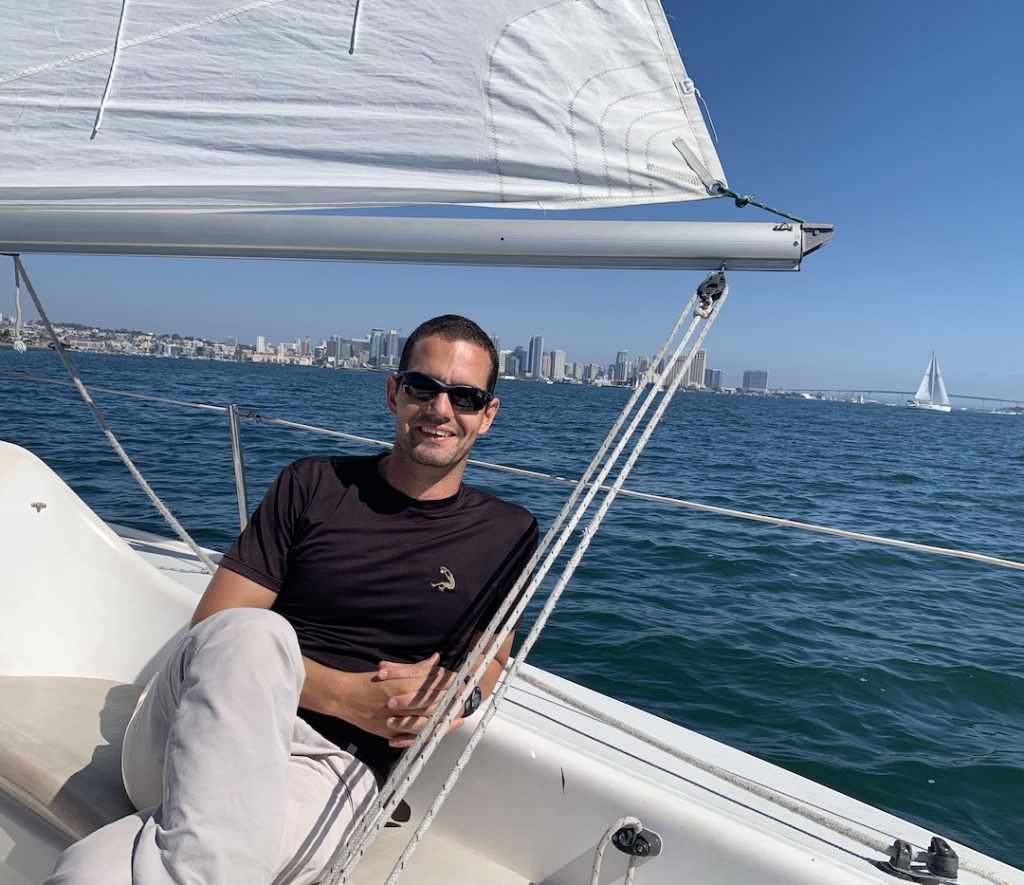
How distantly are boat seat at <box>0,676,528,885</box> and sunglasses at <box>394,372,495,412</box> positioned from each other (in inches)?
36.1

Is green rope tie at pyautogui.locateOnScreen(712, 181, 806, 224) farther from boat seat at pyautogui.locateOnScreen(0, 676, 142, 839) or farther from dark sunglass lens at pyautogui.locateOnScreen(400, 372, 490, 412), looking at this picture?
boat seat at pyautogui.locateOnScreen(0, 676, 142, 839)

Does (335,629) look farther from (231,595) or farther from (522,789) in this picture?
(522,789)

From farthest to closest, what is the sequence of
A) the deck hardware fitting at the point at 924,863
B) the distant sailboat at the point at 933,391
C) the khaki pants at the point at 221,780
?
the distant sailboat at the point at 933,391
the deck hardware fitting at the point at 924,863
the khaki pants at the point at 221,780

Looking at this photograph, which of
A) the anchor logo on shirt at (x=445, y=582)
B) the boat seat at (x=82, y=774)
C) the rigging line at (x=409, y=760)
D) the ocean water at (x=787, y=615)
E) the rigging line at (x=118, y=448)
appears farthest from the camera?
the ocean water at (x=787, y=615)

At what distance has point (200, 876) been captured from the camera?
108cm

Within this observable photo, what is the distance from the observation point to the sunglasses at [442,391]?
1.60 m

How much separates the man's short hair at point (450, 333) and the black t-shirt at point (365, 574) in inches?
11.7

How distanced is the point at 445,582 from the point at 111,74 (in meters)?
1.58

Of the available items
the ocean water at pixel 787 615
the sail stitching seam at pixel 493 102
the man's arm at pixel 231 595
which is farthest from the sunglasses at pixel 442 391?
the ocean water at pixel 787 615

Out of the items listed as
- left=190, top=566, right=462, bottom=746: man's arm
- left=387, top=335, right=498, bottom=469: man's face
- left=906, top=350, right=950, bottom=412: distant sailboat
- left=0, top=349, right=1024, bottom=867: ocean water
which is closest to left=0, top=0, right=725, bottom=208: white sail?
left=387, top=335, right=498, bottom=469: man's face

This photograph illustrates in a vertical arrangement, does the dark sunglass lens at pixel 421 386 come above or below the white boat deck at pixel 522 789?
above

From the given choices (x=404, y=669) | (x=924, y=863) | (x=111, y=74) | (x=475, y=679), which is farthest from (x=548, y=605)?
(x=111, y=74)

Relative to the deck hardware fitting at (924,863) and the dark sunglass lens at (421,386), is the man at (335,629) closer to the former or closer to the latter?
the dark sunglass lens at (421,386)

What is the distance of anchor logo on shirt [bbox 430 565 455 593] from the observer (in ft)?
5.17
